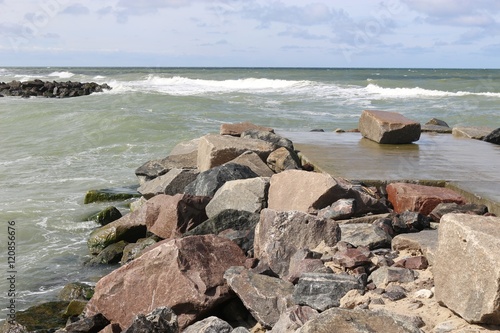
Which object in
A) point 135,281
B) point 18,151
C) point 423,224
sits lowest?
point 18,151

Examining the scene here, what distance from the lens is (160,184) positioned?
7.61 m

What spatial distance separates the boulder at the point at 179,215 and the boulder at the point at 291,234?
66.7 inches

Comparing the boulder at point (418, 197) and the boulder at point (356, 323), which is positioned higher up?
the boulder at point (356, 323)

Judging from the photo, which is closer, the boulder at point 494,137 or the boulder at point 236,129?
the boulder at point 494,137

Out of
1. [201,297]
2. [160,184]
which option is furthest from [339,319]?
[160,184]

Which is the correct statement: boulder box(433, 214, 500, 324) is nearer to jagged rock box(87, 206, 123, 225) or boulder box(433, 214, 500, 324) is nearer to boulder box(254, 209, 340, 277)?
boulder box(254, 209, 340, 277)

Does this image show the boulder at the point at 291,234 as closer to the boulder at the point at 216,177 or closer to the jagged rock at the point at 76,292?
the jagged rock at the point at 76,292

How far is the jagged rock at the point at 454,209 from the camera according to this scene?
5.08m

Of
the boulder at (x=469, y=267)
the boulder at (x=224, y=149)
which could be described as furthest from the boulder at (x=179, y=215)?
the boulder at (x=469, y=267)

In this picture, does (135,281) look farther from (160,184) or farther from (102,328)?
(160,184)

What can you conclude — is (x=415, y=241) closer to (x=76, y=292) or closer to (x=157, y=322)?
(x=157, y=322)

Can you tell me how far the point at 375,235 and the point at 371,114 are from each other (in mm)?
5082

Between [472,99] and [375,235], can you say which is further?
[472,99]

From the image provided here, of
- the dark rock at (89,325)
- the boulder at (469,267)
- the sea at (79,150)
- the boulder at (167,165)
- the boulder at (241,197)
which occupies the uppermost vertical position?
the boulder at (469,267)
